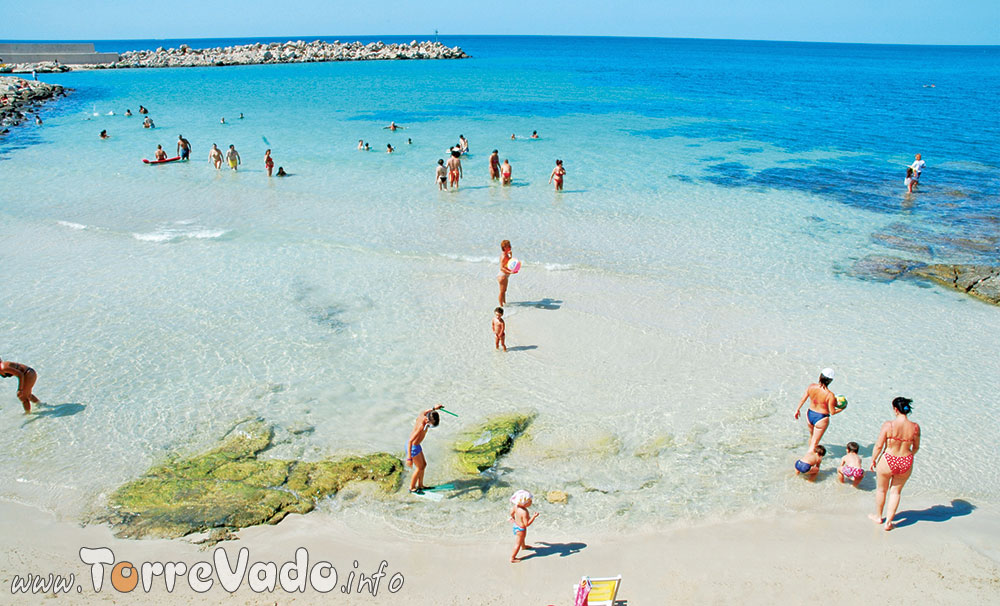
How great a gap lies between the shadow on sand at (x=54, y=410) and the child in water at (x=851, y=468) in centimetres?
1157

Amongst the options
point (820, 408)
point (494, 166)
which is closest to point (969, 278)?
point (820, 408)

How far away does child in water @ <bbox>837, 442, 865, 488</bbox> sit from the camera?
8.31m

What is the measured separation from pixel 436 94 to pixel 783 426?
52.2 metres

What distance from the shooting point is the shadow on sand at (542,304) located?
13938 millimetres

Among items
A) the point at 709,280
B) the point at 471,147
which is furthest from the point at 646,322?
the point at 471,147

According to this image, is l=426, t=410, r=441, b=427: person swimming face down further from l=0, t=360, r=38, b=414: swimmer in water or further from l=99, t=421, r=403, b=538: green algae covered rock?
l=0, t=360, r=38, b=414: swimmer in water

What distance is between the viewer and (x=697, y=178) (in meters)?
24.9

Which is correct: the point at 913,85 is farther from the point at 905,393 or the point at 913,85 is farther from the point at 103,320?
→ the point at 103,320

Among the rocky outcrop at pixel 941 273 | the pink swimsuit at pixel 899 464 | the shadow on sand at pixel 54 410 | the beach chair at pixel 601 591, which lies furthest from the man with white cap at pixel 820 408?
the shadow on sand at pixel 54 410

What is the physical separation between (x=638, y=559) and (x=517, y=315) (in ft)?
22.9

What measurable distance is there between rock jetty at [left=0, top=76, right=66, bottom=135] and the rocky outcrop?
4194cm

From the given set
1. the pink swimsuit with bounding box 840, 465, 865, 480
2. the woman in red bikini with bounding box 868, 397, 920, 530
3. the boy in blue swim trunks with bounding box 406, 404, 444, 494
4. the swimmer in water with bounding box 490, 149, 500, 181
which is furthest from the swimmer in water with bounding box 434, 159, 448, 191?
the woman in red bikini with bounding box 868, 397, 920, 530

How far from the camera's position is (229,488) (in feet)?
27.1

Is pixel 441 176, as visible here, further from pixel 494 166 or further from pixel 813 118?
pixel 813 118
